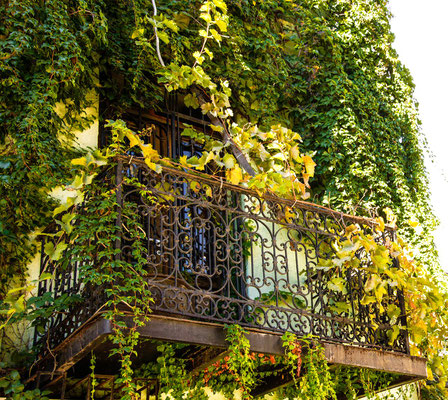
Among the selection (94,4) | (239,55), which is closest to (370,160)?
(239,55)

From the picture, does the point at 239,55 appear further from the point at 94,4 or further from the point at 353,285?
the point at 353,285

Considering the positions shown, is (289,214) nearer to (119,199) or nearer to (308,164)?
(308,164)

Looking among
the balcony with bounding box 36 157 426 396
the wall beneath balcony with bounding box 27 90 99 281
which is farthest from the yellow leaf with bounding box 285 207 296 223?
the wall beneath balcony with bounding box 27 90 99 281

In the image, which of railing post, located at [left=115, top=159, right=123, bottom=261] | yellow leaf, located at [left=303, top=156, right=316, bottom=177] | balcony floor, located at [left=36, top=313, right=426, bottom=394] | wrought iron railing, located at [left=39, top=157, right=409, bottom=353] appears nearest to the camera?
balcony floor, located at [left=36, top=313, right=426, bottom=394]

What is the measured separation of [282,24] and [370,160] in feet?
7.46

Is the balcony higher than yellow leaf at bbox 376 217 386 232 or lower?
lower

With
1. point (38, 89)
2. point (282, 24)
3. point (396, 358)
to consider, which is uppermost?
point (282, 24)

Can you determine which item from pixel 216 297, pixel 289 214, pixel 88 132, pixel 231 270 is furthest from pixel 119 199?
pixel 88 132

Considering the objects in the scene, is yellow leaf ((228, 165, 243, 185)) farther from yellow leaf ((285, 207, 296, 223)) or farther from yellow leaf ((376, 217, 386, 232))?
yellow leaf ((376, 217, 386, 232))

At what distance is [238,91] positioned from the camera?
780 centimetres

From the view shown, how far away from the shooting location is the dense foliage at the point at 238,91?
577 centimetres

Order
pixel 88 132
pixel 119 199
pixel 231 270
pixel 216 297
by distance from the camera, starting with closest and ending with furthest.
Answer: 1. pixel 119 199
2. pixel 216 297
3. pixel 231 270
4. pixel 88 132

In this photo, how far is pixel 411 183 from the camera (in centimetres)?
840

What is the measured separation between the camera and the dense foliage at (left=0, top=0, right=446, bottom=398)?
577 centimetres
